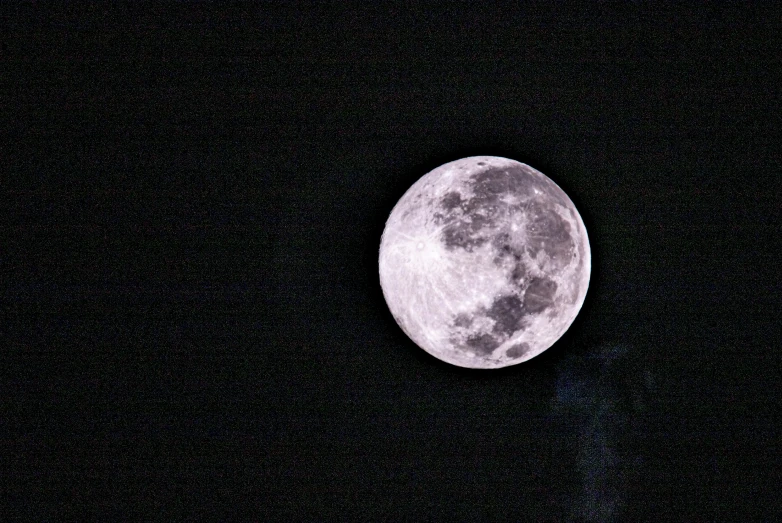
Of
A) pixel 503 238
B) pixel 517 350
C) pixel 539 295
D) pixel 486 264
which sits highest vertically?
pixel 503 238

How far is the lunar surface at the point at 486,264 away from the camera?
10.6 ft

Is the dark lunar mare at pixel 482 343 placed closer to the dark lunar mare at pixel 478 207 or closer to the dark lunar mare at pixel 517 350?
the dark lunar mare at pixel 517 350

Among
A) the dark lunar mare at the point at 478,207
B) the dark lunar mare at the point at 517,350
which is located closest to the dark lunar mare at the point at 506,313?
the dark lunar mare at the point at 517,350

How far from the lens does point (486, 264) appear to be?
10.5ft

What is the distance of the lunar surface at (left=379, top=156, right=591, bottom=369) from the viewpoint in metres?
3.22

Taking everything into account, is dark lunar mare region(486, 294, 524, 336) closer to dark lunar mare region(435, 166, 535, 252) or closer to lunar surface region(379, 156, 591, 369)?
lunar surface region(379, 156, 591, 369)

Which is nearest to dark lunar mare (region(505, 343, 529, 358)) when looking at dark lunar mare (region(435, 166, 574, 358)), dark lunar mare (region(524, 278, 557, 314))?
dark lunar mare (region(435, 166, 574, 358))

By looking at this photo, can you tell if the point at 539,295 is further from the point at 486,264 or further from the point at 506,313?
the point at 486,264

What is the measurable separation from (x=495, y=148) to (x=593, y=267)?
129 centimetres

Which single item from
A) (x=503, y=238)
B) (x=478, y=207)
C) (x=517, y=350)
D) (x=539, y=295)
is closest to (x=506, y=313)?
(x=539, y=295)

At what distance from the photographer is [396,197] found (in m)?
4.16

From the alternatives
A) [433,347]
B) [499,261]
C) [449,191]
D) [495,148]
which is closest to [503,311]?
[499,261]

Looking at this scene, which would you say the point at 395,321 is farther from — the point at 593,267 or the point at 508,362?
the point at 593,267

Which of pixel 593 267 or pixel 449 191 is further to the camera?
pixel 593 267
